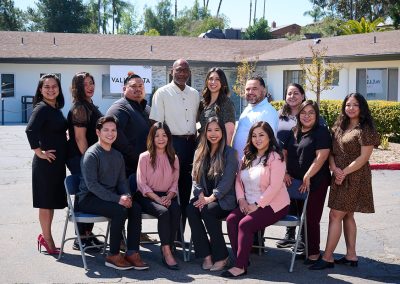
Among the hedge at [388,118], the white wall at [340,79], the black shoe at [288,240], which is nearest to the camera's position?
the black shoe at [288,240]

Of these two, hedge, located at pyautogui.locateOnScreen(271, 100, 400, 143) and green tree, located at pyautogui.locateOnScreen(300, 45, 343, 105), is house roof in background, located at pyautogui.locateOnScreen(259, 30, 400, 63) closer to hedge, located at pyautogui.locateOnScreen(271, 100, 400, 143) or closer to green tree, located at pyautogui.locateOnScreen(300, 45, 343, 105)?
green tree, located at pyautogui.locateOnScreen(300, 45, 343, 105)

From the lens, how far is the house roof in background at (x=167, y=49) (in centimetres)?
2422

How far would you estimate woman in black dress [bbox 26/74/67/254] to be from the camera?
647cm

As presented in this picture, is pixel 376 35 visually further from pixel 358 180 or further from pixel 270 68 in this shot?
pixel 358 180

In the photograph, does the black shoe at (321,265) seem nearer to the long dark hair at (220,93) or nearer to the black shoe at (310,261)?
the black shoe at (310,261)

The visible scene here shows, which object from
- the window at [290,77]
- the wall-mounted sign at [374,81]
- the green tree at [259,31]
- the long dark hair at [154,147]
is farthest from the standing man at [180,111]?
the green tree at [259,31]

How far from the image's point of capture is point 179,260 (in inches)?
258

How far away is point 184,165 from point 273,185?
1.19 meters

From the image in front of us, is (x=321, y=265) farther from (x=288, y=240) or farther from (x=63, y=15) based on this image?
(x=63, y=15)

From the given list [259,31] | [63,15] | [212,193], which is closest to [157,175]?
[212,193]

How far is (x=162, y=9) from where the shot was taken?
74.4 metres

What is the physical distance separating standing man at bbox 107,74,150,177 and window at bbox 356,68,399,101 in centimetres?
1728

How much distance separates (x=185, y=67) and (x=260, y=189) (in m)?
1.58

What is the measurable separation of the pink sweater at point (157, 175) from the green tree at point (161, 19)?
67.5 metres
